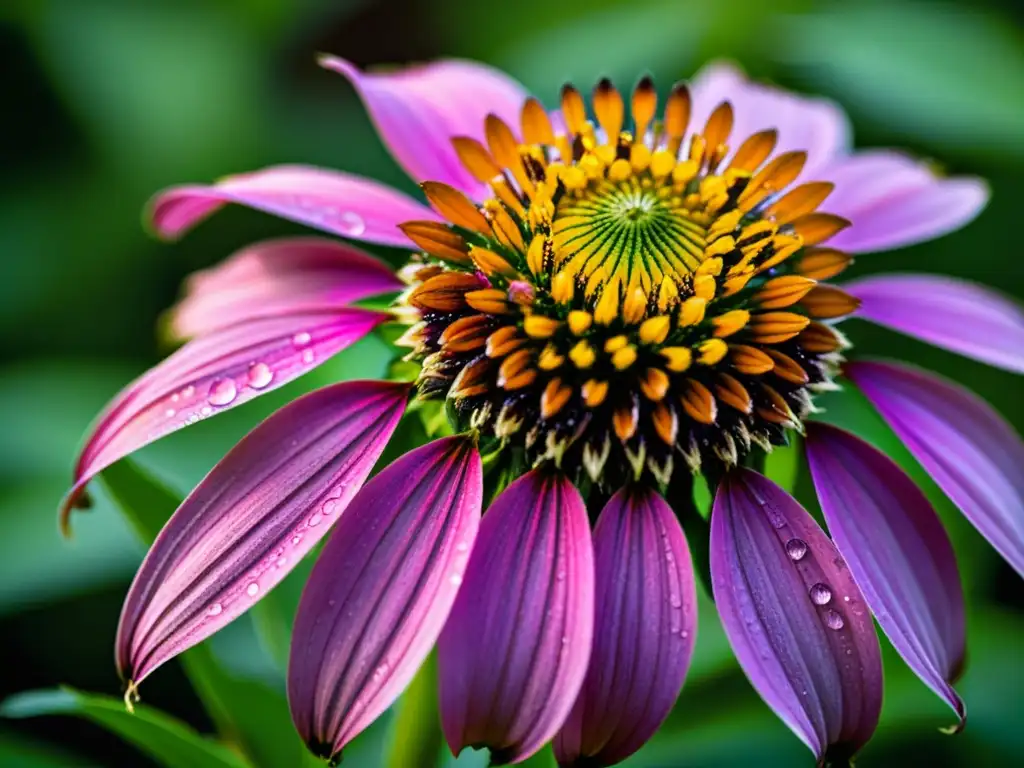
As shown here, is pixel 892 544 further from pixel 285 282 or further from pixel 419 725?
pixel 285 282

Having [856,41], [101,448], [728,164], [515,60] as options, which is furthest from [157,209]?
[856,41]

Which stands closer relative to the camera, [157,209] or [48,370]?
[157,209]

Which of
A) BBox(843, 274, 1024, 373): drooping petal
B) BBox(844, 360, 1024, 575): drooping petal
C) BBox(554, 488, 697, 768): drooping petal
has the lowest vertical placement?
BBox(554, 488, 697, 768): drooping petal

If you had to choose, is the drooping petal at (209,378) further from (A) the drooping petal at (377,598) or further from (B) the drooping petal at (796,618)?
(B) the drooping petal at (796,618)

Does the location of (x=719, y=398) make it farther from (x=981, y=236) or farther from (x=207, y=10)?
(x=207, y=10)

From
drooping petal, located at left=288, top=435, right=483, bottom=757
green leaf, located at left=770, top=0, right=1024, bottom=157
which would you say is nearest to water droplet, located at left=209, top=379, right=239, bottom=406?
drooping petal, located at left=288, top=435, right=483, bottom=757

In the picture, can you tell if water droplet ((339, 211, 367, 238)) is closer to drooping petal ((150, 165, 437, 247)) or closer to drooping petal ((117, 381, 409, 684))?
drooping petal ((150, 165, 437, 247))

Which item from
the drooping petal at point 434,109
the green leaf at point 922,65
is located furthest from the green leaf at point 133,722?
the green leaf at point 922,65
